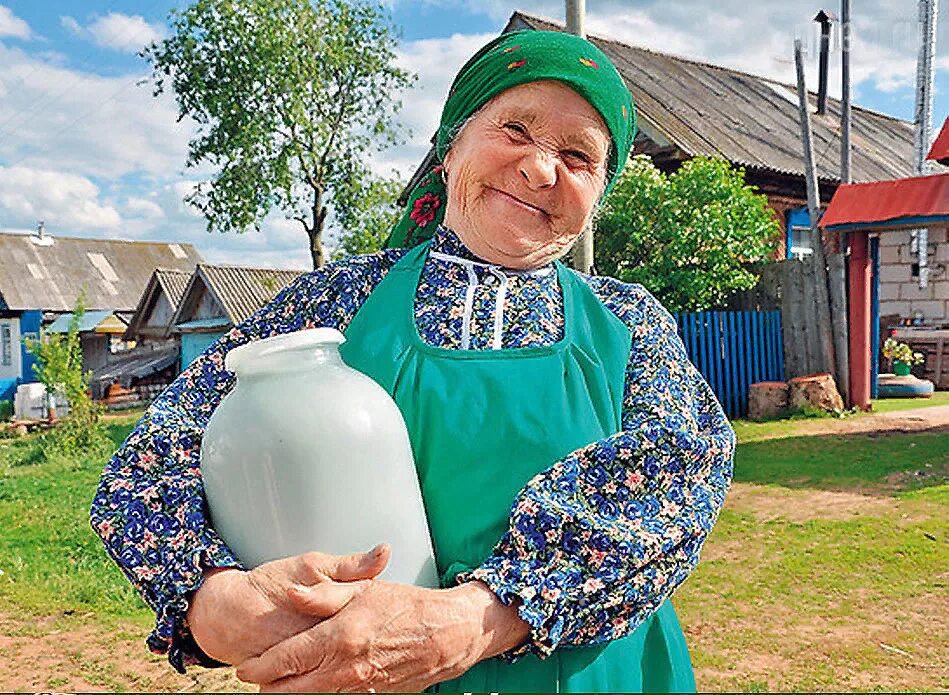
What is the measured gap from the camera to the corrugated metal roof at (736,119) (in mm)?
13859

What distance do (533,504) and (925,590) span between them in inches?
172

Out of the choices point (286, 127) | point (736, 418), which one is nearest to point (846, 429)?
point (736, 418)

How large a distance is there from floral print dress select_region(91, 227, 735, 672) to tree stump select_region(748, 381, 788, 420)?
9.44m

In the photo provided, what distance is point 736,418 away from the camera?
10727 mm

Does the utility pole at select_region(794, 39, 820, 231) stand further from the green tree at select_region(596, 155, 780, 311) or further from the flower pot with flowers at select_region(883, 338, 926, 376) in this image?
the flower pot with flowers at select_region(883, 338, 926, 376)

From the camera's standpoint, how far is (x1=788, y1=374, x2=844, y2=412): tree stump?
10297mm

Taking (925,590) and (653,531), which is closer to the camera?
(653,531)

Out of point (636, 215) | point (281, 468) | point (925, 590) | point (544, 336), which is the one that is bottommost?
point (925, 590)

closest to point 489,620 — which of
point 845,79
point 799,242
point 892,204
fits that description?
point 892,204

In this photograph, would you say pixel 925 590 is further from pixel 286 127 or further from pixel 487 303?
pixel 286 127

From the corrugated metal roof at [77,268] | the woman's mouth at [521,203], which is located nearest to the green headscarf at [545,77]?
the woman's mouth at [521,203]

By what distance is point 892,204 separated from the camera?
933cm

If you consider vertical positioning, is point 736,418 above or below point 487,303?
below

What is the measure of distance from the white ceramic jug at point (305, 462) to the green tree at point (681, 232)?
9387 millimetres
